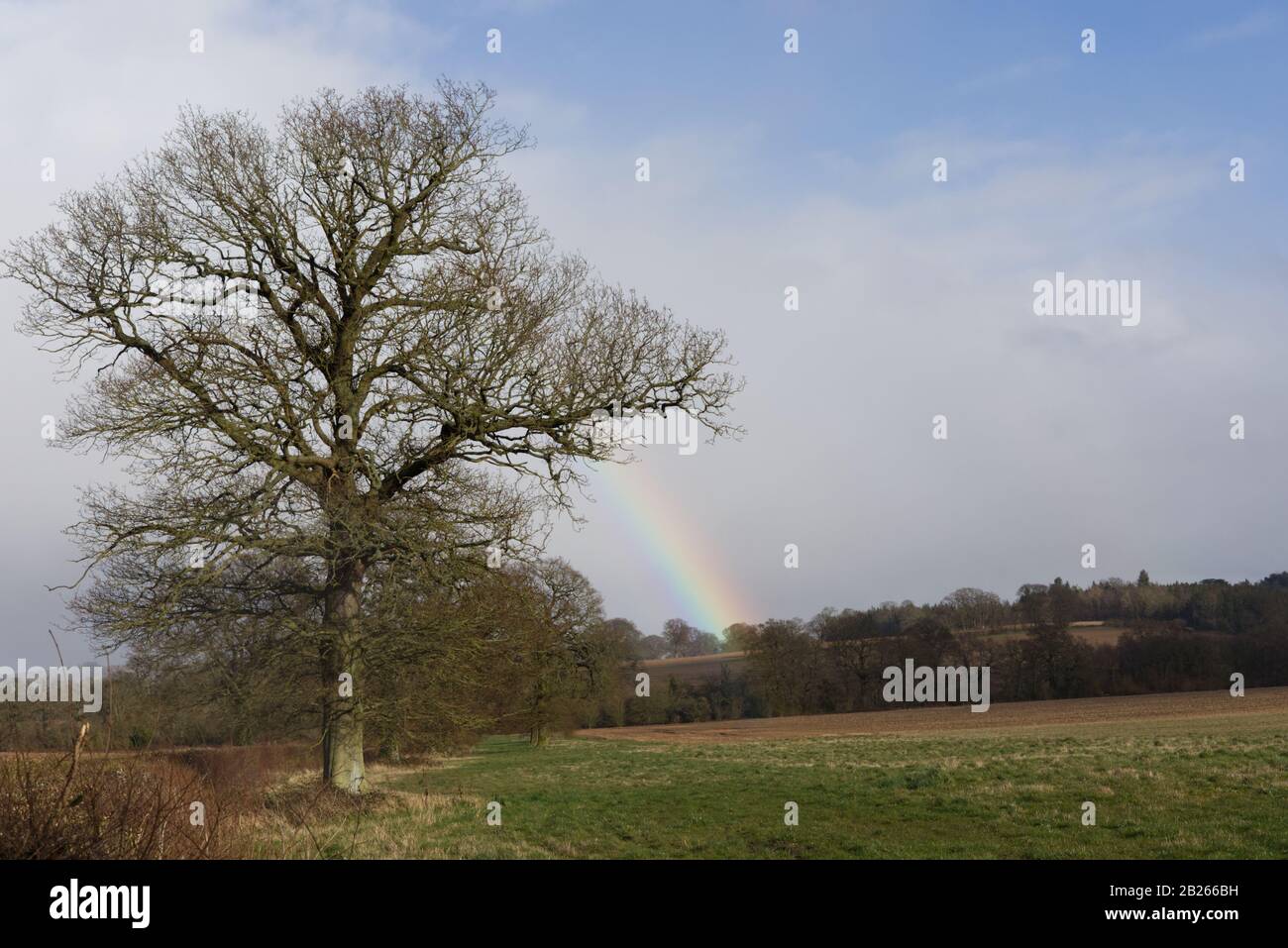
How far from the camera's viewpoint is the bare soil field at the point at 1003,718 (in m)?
44.9

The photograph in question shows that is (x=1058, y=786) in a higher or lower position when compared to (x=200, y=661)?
lower

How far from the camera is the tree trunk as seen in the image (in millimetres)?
16672

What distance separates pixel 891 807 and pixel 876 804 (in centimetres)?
52

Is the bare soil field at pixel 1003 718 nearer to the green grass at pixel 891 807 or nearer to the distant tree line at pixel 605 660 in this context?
the distant tree line at pixel 605 660

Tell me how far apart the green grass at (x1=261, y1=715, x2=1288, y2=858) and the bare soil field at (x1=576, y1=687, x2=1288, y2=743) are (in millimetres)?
16538

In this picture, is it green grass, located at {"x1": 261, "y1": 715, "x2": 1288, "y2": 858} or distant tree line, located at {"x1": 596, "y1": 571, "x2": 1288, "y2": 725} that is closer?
green grass, located at {"x1": 261, "y1": 715, "x2": 1288, "y2": 858}

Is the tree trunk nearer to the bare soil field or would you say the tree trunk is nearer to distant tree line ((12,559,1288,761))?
distant tree line ((12,559,1288,761))

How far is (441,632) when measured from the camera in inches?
666

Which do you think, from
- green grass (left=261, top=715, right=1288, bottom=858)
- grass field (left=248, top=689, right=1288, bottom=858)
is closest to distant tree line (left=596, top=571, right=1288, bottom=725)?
grass field (left=248, top=689, right=1288, bottom=858)

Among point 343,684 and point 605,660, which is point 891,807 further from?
point 605,660

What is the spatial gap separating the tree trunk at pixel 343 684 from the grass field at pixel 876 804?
2.90 ft
